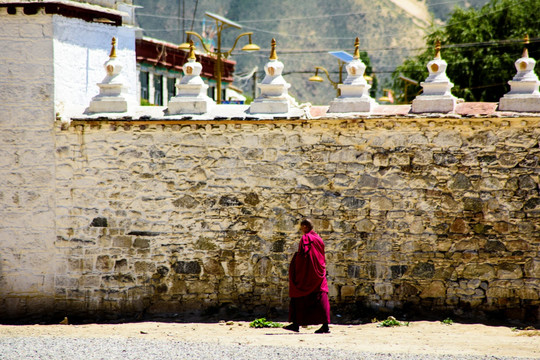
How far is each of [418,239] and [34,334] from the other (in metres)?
4.69

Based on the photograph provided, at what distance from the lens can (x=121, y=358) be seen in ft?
21.3

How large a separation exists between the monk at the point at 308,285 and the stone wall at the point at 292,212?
69 centimetres

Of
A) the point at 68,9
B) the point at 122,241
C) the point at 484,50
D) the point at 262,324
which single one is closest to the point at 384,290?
the point at 262,324

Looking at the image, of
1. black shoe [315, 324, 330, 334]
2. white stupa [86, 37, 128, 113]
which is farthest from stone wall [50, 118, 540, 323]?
black shoe [315, 324, 330, 334]

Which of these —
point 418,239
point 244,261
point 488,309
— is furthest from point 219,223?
point 488,309

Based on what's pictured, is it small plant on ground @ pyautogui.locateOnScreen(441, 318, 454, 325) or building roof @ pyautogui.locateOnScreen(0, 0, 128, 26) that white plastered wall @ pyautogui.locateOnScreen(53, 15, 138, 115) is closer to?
building roof @ pyautogui.locateOnScreen(0, 0, 128, 26)

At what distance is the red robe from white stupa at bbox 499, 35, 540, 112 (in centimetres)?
282

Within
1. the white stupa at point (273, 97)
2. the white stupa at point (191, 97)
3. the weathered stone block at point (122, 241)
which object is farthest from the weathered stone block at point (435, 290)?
the weathered stone block at point (122, 241)

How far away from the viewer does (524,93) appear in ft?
26.9

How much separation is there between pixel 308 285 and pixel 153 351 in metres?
1.93

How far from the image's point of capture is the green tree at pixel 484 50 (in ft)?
83.4

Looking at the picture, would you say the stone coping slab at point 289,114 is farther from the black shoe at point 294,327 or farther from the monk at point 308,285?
the black shoe at point 294,327

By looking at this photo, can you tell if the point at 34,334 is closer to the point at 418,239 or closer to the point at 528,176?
the point at 418,239

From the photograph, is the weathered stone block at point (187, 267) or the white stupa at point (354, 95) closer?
the white stupa at point (354, 95)
